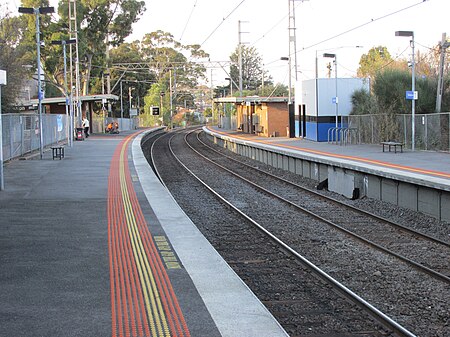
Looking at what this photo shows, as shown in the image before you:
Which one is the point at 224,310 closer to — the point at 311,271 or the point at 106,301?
the point at 106,301

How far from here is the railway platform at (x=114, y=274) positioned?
6262 mm

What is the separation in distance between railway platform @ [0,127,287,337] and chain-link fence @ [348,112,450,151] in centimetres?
1498

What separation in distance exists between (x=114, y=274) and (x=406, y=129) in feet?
75.8

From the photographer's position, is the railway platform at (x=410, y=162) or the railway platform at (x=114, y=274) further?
the railway platform at (x=410, y=162)

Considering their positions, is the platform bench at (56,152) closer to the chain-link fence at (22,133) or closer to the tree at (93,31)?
the chain-link fence at (22,133)

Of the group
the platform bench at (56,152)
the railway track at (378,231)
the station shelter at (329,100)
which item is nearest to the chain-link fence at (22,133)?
the platform bench at (56,152)

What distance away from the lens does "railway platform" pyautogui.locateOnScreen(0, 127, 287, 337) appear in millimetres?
6262

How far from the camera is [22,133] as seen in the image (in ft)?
93.3

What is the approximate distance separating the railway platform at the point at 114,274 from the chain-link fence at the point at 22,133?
1016cm

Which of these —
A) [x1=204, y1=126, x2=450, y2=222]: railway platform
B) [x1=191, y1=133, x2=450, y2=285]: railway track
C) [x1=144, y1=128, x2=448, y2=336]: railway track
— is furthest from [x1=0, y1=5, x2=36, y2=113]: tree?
[x1=191, y1=133, x2=450, y2=285]: railway track

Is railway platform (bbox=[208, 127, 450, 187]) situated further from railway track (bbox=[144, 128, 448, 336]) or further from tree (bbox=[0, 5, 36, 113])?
tree (bbox=[0, 5, 36, 113])

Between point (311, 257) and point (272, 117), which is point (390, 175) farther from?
point (272, 117)

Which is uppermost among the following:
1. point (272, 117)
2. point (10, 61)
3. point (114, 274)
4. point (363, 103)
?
point (10, 61)

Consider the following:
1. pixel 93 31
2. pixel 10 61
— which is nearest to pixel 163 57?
pixel 93 31
